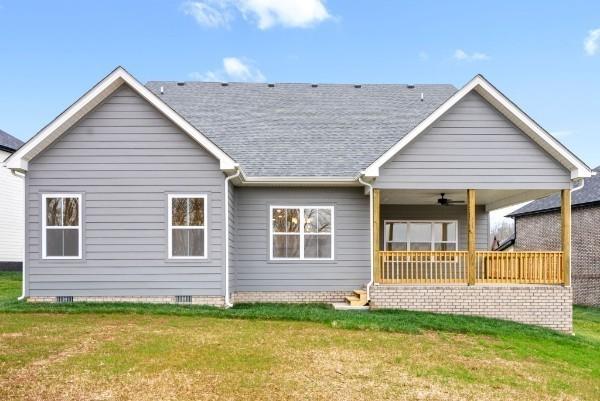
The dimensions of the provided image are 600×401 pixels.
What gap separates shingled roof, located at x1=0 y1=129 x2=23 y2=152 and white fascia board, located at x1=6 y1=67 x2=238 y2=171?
1511cm

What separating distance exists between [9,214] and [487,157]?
75.7 ft

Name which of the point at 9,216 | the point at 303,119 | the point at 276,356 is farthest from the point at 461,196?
the point at 9,216

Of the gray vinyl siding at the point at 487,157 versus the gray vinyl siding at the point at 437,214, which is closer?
the gray vinyl siding at the point at 487,157

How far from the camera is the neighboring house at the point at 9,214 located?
84.7 ft

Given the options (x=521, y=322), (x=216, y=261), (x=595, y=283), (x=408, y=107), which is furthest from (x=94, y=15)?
(x=595, y=283)

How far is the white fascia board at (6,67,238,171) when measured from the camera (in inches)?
484

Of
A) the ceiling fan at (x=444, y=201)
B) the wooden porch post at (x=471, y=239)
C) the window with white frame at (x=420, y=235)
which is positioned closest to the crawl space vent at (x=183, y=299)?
the wooden porch post at (x=471, y=239)

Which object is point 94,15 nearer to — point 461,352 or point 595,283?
point 461,352

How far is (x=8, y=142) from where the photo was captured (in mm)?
26688

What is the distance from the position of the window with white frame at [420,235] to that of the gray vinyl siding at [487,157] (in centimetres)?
413

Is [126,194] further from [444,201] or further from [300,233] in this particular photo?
[444,201]

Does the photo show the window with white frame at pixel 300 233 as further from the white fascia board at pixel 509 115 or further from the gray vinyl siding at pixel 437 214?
the gray vinyl siding at pixel 437 214

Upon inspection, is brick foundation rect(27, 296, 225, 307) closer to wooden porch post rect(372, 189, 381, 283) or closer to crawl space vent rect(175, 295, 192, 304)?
crawl space vent rect(175, 295, 192, 304)

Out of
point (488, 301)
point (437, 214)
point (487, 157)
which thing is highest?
point (487, 157)
